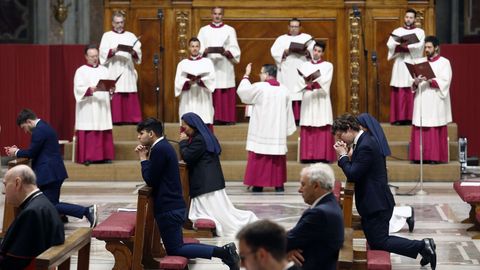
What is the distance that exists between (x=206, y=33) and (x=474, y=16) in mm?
5994

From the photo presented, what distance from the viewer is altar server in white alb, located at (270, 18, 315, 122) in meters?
18.7

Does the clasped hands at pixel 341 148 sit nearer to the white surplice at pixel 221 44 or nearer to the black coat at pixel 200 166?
the black coat at pixel 200 166

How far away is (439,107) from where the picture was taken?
18016mm

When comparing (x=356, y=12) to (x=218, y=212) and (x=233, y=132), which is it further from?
(x=218, y=212)

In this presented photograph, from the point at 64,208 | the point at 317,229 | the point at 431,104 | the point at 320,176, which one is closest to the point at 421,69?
the point at 431,104

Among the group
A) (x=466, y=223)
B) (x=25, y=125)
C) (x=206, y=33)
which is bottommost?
(x=466, y=223)

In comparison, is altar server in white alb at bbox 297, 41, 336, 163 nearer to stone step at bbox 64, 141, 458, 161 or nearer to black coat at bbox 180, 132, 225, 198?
stone step at bbox 64, 141, 458, 161

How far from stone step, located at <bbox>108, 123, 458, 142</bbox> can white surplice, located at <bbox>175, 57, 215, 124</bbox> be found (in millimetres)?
763

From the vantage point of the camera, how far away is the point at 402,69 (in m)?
18.8

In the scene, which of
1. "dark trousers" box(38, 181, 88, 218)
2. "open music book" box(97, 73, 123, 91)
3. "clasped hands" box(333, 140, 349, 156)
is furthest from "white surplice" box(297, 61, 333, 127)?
"clasped hands" box(333, 140, 349, 156)

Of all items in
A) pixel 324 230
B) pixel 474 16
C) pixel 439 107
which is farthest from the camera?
pixel 474 16

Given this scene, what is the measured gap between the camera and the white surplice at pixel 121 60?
18.8 metres

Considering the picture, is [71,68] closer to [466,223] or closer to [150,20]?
[150,20]

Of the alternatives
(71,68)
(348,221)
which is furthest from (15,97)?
(348,221)
